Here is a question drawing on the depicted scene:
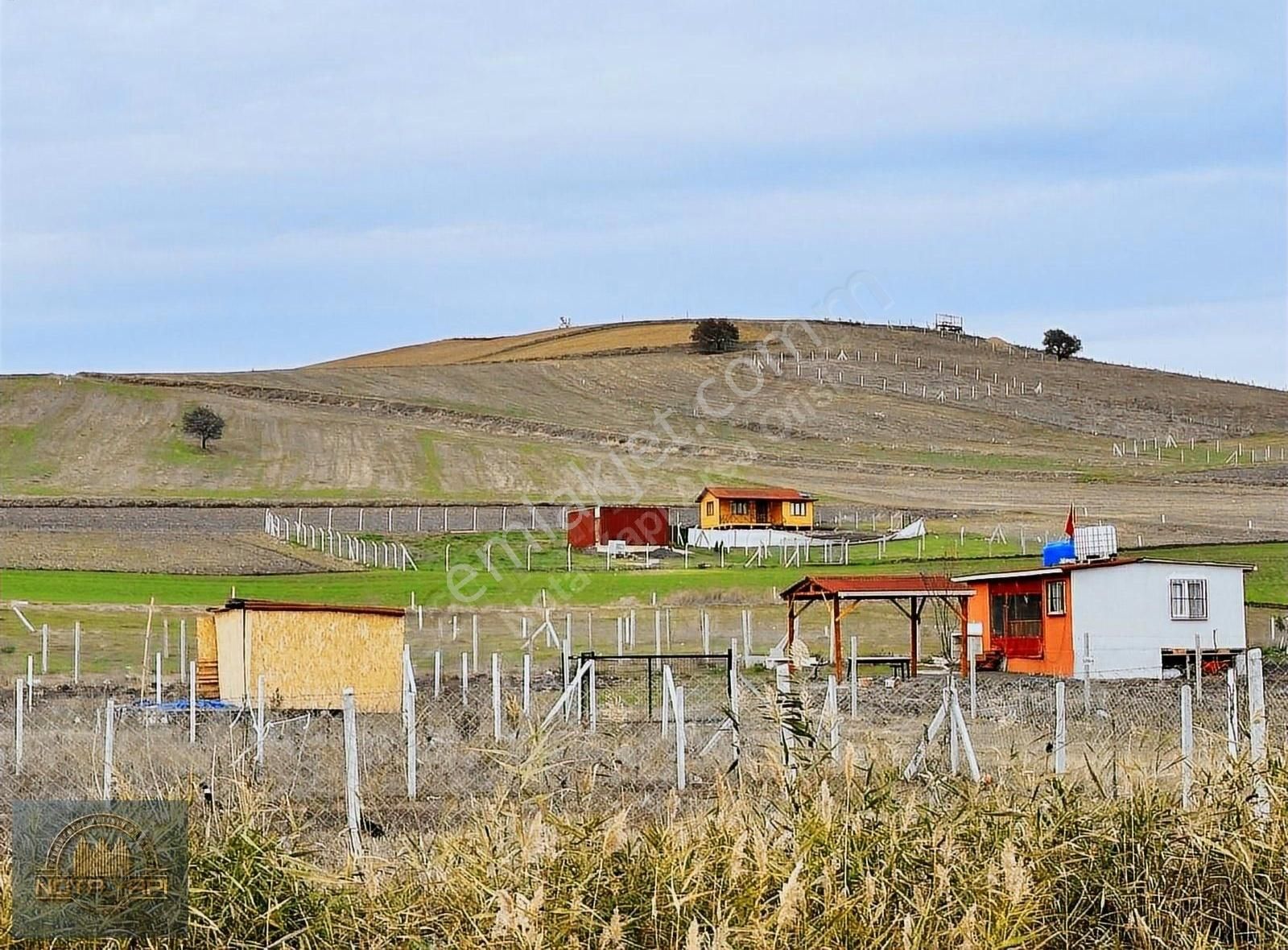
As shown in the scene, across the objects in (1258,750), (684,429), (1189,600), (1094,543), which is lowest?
(1258,750)

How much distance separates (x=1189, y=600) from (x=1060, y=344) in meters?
91.8

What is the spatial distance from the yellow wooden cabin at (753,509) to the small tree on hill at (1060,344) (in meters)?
61.8

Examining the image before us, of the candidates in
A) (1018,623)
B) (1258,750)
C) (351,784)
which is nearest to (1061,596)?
(1018,623)

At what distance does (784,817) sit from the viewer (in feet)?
21.4

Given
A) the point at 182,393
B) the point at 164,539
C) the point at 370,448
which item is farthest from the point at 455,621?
the point at 182,393

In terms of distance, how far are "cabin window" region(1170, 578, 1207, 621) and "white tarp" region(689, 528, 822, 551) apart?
26.8 meters

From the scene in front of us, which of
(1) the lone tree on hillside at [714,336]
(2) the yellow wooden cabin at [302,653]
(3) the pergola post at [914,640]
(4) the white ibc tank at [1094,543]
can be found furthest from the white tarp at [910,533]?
(1) the lone tree on hillside at [714,336]

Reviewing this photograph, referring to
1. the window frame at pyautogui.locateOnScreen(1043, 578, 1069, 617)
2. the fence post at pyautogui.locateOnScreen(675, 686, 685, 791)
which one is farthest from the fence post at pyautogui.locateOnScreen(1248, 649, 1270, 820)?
the window frame at pyautogui.locateOnScreen(1043, 578, 1069, 617)

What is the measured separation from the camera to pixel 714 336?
115 metres

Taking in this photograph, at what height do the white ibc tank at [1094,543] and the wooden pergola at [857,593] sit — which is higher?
the white ibc tank at [1094,543]

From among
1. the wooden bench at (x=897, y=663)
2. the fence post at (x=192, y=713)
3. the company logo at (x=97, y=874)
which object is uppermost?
the company logo at (x=97, y=874)

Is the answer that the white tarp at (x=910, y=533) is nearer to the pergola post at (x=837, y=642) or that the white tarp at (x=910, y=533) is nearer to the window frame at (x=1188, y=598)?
the window frame at (x=1188, y=598)

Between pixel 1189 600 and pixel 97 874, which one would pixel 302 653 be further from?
pixel 97 874

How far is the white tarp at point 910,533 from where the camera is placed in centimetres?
5550
